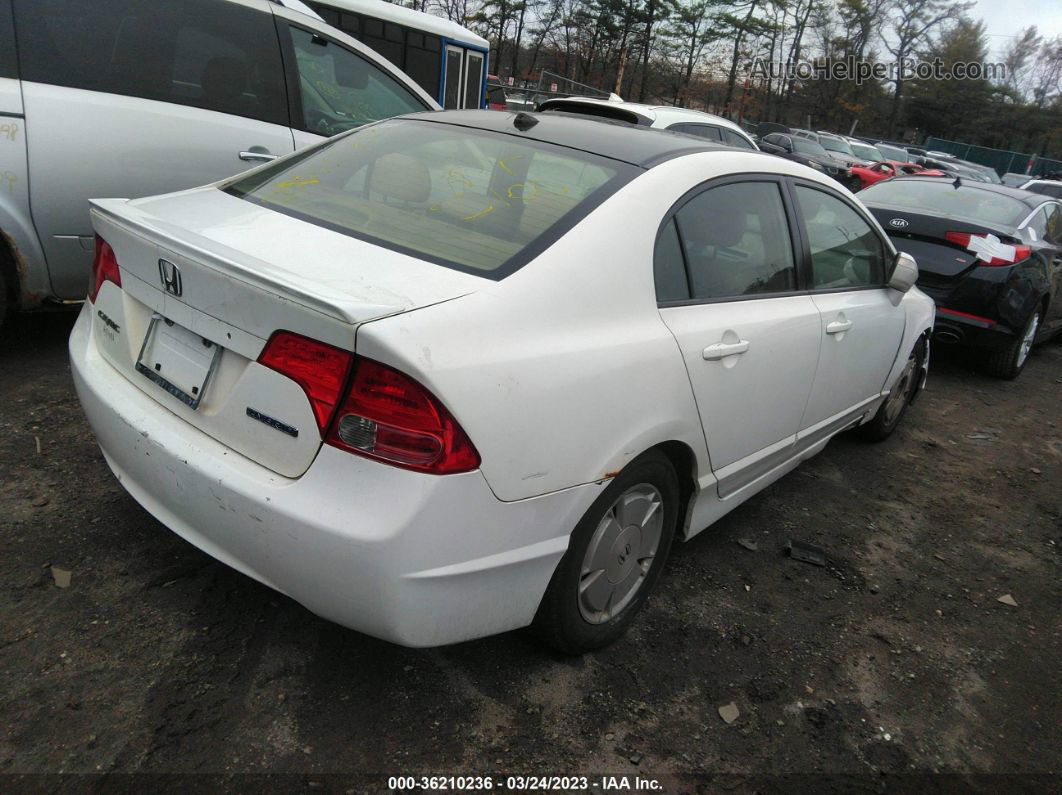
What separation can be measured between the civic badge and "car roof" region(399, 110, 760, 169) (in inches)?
48.5

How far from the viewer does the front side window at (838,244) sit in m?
3.31

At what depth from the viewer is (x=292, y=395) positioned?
1844mm

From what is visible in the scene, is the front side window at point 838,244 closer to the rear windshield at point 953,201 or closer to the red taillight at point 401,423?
the red taillight at point 401,423

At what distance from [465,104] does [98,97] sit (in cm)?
851

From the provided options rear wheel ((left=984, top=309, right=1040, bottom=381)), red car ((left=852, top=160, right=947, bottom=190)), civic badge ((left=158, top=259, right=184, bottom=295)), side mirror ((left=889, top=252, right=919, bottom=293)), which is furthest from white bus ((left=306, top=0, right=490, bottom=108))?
red car ((left=852, top=160, right=947, bottom=190))

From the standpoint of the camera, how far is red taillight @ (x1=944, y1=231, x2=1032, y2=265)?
237 inches

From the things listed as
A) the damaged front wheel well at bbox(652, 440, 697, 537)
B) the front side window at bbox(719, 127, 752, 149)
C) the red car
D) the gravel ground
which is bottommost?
the gravel ground

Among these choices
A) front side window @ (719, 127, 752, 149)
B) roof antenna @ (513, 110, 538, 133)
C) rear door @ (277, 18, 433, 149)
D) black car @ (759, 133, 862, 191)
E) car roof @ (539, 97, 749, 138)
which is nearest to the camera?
roof antenna @ (513, 110, 538, 133)

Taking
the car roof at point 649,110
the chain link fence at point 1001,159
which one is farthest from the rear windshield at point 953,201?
the chain link fence at point 1001,159

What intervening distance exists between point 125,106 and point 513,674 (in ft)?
11.0

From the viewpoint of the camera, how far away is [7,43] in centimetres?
351

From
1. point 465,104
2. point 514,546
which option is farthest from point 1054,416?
point 465,104

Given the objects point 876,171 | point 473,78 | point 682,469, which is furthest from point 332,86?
point 876,171

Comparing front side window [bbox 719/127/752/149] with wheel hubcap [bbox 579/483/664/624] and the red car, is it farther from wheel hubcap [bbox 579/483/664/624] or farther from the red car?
the red car
